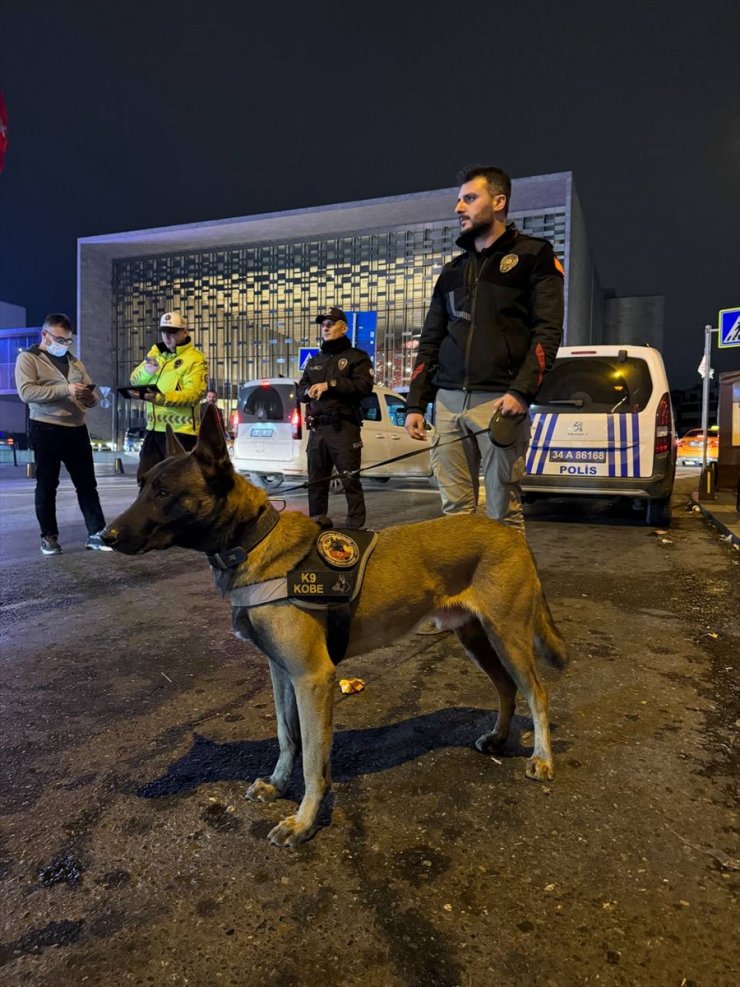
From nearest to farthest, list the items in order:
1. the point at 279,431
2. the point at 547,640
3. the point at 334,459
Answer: the point at 547,640 < the point at 334,459 < the point at 279,431

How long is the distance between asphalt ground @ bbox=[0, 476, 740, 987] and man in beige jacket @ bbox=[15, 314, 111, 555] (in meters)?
2.46

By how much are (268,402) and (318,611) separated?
9.52 m

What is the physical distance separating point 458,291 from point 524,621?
74.6 inches

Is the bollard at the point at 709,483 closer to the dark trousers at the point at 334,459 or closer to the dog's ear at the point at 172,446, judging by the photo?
the dark trousers at the point at 334,459

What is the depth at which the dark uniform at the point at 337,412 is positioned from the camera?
562 cm

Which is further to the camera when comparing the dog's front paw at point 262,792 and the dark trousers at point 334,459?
the dark trousers at point 334,459

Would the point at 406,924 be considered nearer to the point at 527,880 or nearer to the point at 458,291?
the point at 527,880

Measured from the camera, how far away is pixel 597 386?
7.13m

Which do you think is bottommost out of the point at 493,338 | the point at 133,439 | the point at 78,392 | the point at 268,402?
the point at 133,439

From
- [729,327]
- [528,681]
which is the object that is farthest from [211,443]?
[729,327]

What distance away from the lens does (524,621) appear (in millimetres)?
2086

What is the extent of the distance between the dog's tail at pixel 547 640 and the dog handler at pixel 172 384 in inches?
158

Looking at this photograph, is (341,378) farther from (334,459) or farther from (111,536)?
(111,536)

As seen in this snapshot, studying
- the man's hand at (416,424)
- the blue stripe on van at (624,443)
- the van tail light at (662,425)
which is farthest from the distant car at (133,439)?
the man's hand at (416,424)
